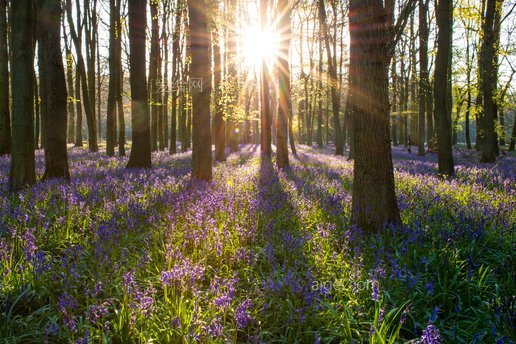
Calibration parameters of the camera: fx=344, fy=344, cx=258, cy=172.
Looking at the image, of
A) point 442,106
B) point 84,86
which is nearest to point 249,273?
point 442,106

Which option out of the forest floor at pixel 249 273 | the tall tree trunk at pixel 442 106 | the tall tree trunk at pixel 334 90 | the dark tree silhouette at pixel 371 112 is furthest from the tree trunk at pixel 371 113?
the tall tree trunk at pixel 334 90

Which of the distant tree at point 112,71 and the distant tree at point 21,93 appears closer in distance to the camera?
the distant tree at point 21,93

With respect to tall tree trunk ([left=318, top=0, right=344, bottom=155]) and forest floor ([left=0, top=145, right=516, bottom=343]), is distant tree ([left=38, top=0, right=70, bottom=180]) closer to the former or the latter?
forest floor ([left=0, top=145, right=516, bottom=343])

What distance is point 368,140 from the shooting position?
5.60 metres

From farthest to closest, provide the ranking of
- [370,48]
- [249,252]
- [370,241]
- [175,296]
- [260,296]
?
[370,48], [370,241], [249,252], [260,296], [175,296]

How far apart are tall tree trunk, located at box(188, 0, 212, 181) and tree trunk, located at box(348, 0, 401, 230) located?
5502mm

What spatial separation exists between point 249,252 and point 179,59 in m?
28.3

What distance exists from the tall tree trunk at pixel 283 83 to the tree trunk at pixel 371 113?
32.2 feet

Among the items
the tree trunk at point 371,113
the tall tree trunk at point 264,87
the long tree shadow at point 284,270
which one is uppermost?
the tall tree trunk at point 264,87

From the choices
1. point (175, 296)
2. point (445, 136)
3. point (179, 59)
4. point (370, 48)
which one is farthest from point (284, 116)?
point (179, 59)

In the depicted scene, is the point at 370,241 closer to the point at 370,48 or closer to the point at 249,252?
the point at 249,252

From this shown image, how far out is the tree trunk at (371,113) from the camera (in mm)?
5449

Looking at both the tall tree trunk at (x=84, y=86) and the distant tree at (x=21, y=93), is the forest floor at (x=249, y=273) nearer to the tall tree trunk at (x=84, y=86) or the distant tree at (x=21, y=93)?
the distant tree at (x=21, y=93)

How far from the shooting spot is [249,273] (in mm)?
4016
